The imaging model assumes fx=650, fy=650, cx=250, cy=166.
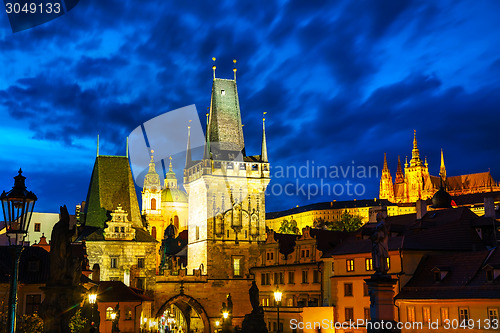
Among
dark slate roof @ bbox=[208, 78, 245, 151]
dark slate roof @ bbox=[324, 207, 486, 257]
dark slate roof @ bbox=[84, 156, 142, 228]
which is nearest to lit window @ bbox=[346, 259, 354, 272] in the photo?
dark slate roof @ bbox=[324, 207, 486, 257]

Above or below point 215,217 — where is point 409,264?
below

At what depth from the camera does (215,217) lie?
71.9 meters

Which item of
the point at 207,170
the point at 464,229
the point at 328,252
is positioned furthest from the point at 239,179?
the point at 464,229

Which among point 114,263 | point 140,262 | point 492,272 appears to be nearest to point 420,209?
point 492,272

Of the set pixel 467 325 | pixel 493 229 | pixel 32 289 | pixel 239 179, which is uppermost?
pixel 239 179

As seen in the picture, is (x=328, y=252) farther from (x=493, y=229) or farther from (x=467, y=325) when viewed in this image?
(x=467, y=325)

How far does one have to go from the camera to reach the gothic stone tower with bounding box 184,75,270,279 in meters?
71.1

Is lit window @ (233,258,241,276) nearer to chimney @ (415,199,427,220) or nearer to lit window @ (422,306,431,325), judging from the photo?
chimney @ (415,199,427,220)

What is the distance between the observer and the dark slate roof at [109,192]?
215ft

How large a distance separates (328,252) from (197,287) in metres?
17.7

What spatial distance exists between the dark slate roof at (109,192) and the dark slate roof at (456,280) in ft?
111

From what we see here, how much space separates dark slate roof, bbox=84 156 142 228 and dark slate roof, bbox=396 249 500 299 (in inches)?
1328

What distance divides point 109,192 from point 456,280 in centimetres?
3916

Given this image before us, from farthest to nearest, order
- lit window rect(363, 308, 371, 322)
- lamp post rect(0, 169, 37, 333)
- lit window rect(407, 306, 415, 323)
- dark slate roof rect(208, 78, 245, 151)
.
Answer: dark slate roof rect(208, 78, 245, 151)
lit window rect(363, 308, 371, 322)
lit window rect(407, 306, 415, 323)
lamp post rect(0, 169, 37, 333)
